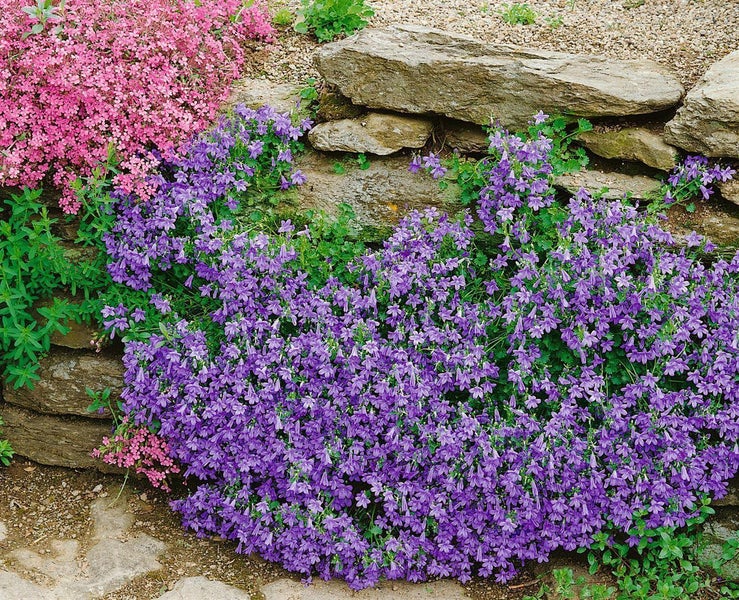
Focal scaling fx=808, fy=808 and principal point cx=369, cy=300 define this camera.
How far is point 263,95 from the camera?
4.77 meters

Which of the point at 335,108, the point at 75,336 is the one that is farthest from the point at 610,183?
the point at 75,336

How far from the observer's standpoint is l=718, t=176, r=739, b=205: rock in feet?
13.5

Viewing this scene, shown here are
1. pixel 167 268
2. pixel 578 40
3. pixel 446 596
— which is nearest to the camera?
pixel 446 596

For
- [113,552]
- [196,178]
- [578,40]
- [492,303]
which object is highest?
[578,40]

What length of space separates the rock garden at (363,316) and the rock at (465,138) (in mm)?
16

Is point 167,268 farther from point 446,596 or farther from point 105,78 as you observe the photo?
point 446,596

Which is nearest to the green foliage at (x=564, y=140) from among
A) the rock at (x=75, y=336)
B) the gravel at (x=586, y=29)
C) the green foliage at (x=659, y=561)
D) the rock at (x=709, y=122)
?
the rock at (x=709, y=122)

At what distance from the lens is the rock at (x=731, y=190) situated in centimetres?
411

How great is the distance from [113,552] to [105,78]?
2.46 m

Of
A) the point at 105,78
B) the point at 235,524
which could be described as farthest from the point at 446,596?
the point at 105,78

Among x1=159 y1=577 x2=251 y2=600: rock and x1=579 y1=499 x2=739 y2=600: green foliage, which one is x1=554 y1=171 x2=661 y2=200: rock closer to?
x1=579 y1=499 x2=739 y2=600: green foliage

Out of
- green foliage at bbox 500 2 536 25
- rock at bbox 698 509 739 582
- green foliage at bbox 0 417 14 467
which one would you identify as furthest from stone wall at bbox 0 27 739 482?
rock at bbox 698 509 739 582

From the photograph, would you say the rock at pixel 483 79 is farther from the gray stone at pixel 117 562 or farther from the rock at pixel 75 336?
the gray stone at pixel 117 562

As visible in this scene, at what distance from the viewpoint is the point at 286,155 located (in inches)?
174
